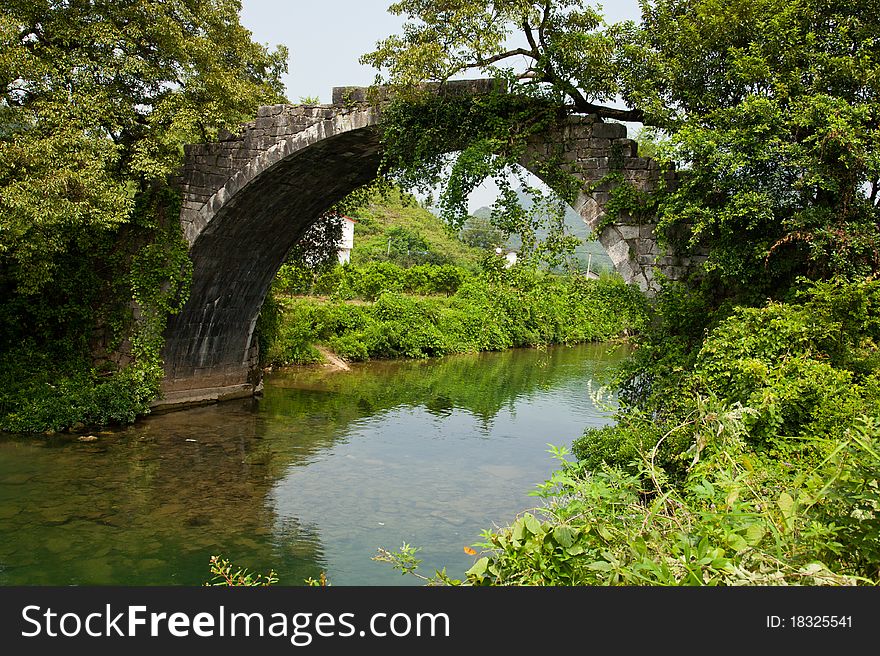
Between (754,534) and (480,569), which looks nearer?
(754,534)

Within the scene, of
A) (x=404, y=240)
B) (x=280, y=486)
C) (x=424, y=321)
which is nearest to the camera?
(x=280, y=486)

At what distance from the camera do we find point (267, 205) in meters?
12.0

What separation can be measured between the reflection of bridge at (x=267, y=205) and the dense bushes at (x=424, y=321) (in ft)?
9.33

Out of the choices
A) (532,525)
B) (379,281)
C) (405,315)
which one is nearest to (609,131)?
(532,525)

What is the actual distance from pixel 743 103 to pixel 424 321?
15.5 m

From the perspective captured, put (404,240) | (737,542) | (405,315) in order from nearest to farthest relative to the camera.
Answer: (737,542) → (405,315) → (404,240)

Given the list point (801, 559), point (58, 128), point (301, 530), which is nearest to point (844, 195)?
point (801, 559)

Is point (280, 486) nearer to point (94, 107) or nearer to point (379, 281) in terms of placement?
point (94, 107)

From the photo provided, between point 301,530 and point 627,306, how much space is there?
4.17 meters

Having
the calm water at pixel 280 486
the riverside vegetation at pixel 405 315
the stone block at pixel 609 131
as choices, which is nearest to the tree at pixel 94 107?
the calm water at pixel 280 486

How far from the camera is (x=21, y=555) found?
263 inches

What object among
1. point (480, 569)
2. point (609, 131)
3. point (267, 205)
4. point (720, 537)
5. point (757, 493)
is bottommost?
point (480, 569)

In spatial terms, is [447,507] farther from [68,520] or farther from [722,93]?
[722,93]

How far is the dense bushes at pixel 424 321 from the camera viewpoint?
17.9m
